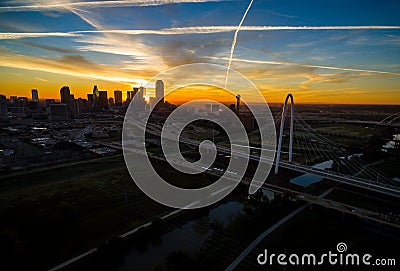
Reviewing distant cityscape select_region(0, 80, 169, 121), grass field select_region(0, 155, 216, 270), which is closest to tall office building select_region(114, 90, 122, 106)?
distant cityscape select_region(0, 80, 169, 121)

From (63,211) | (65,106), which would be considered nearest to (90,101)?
(65,106)

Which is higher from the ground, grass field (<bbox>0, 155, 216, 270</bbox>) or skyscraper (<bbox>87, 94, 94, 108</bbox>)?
skyscraper (<bbox>87, 94, 94, 108</bbox>)

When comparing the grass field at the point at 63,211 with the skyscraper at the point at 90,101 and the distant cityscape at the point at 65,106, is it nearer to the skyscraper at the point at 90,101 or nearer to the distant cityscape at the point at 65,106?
the distant cityscape at the point at 65,106

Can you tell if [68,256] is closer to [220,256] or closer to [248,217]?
[220,256]

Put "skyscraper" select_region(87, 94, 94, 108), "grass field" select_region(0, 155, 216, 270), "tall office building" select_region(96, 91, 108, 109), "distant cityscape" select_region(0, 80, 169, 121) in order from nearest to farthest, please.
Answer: "grass field" select_region(0, 155, 216, 270)
"distant cityscape" select_region(0, 80, 169, 121)
"skyscraper" select_region(87, 94, 94, 108)
"tall office building" select_region(96, 91, 108, 109)

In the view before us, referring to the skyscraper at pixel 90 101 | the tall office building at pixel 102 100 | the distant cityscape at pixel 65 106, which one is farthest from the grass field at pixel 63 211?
the tall office building at pixel 102 100

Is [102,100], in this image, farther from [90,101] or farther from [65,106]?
[65,106]

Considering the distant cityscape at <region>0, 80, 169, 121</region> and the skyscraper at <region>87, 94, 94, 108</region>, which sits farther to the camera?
the skyscraper at <region>87, 94, 94, 108</region>

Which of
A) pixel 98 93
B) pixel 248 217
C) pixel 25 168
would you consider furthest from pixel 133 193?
pixel 98 93

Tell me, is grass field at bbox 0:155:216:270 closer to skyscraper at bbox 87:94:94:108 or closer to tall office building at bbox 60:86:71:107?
tall office building at bbox 60:86:71:107

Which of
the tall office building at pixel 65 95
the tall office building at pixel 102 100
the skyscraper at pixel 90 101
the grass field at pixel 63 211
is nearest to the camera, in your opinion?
the grass field at pixel 63 211

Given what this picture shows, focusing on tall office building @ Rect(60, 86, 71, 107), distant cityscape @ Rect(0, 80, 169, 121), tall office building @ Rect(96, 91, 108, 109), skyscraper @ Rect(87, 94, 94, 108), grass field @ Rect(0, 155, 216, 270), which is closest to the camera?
grass field @ Rect(0, 155, 216, 270)
